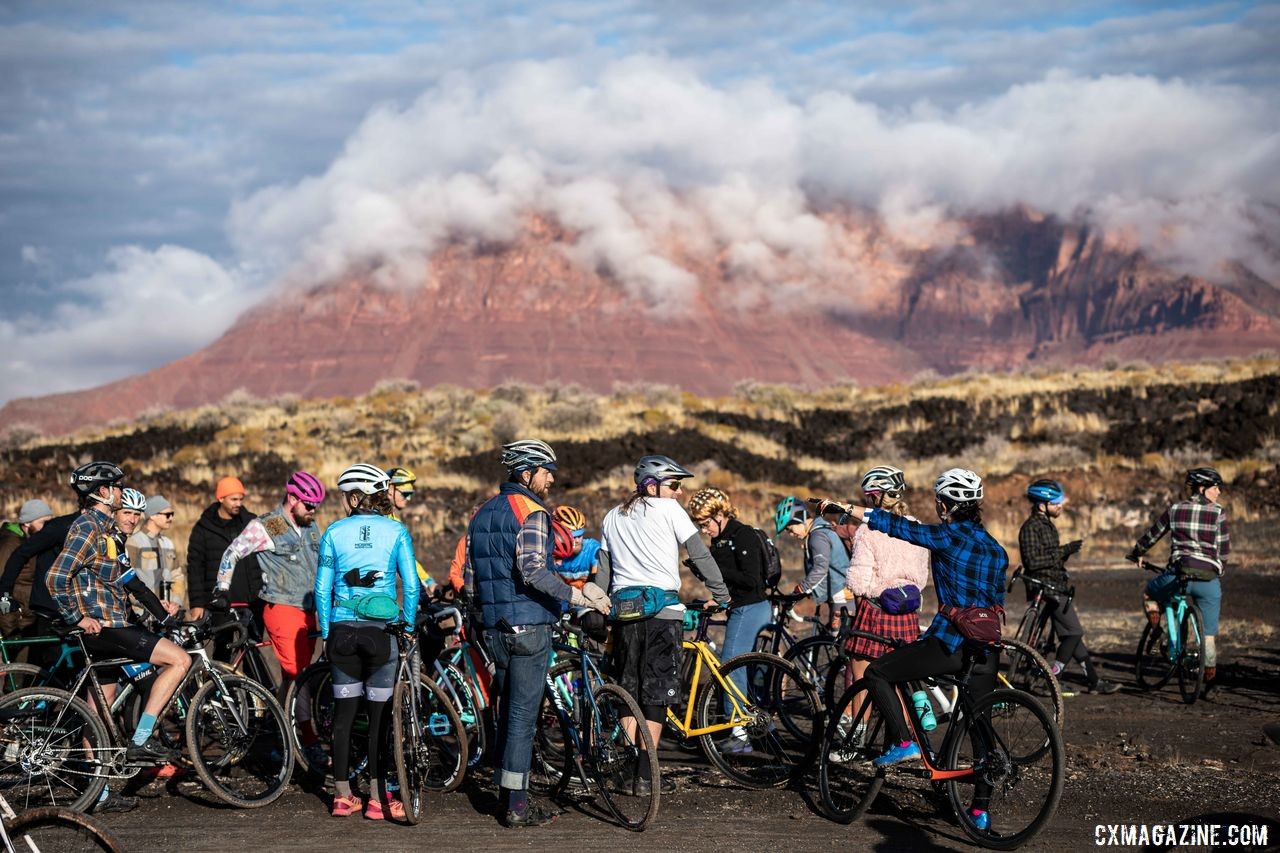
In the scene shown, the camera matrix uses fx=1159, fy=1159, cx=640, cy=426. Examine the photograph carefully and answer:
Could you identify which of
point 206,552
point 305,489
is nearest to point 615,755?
point 305,489

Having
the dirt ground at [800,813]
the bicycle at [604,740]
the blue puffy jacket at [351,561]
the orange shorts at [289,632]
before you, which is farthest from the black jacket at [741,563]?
the orange shorts at [289,632]

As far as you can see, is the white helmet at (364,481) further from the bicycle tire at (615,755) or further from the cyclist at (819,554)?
the cyclist at (819,554)

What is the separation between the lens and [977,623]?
6070 mm

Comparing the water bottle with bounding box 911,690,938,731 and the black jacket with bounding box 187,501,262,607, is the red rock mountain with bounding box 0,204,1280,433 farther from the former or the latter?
the water bottle with bounding box 911,690,938,731

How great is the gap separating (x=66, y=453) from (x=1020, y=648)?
34.9 m

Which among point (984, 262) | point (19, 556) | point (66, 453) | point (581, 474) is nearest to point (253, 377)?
point (984, 262)

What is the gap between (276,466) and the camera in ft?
103

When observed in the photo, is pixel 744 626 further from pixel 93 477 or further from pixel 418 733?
pixel 93 477

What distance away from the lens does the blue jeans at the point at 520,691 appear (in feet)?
21.2

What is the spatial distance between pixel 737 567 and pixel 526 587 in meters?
2.15

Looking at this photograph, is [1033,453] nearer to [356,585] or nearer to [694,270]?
[356,585]

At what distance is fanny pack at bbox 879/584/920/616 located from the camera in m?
7.58

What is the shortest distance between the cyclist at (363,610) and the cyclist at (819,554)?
9.06 feet

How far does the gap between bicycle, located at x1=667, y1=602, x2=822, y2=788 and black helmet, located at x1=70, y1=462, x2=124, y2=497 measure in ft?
12.1
